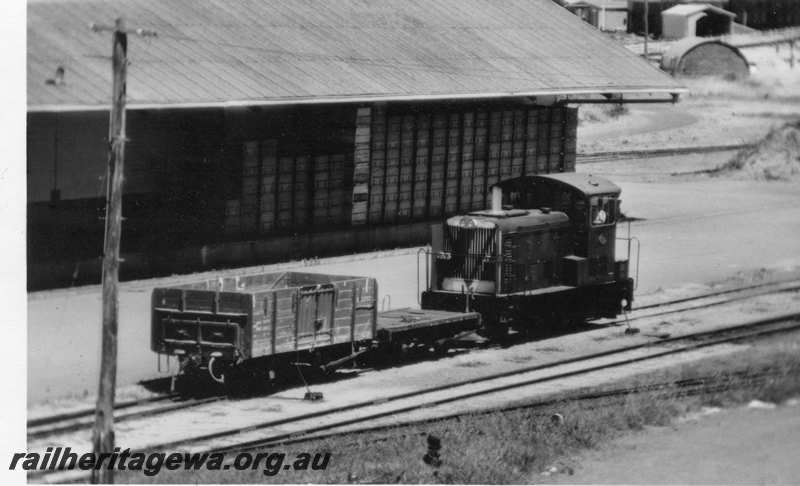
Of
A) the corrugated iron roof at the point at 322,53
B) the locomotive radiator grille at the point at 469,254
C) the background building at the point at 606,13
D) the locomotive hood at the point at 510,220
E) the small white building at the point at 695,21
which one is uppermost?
the background building at the point at 606,13

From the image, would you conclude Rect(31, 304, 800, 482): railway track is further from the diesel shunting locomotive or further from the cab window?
the cab window

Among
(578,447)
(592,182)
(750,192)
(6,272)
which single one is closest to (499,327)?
(592,182)

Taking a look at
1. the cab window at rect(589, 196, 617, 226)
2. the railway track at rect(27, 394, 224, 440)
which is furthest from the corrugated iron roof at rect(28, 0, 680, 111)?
the cab window at rect(589, 196, 617, 226)

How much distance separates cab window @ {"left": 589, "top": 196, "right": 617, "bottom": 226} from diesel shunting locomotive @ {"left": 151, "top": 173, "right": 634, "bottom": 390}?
3 cm

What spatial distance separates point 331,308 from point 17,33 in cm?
733

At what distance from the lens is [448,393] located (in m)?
23.2

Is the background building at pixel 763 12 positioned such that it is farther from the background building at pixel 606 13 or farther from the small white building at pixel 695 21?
the background building at pixel 606 13

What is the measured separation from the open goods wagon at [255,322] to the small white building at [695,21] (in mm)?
11643

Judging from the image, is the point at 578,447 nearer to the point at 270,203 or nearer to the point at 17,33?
the point at 17,33

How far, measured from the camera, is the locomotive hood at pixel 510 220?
88.4ft

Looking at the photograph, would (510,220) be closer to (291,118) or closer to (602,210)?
(602,210)

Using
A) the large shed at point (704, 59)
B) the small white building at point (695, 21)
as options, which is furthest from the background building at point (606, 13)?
the large shed at point (704, 59)

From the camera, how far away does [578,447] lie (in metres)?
19.9

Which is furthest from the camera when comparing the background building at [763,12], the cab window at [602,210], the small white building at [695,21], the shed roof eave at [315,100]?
the small white building at [695,21]
